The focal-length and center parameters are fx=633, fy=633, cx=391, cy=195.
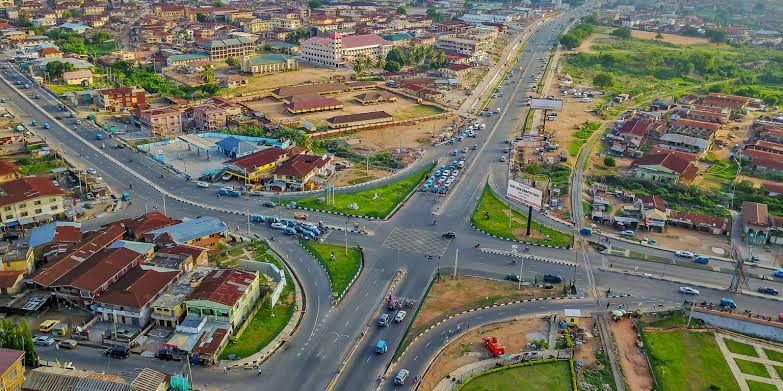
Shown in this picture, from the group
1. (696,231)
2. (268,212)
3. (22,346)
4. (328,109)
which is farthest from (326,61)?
(22,346)

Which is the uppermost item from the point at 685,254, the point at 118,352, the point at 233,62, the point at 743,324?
the point at 233,62

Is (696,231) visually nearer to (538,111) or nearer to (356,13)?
(538,111)

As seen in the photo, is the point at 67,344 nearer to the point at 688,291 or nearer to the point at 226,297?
the point at 226,297

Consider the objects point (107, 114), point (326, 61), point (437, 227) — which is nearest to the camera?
point (437, 227)

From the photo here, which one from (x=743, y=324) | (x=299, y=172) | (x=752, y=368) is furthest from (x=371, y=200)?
(x=752, y=368)

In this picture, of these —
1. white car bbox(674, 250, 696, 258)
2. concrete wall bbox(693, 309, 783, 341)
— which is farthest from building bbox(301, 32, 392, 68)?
concrete wall bbox(693, 309, 783, 341)

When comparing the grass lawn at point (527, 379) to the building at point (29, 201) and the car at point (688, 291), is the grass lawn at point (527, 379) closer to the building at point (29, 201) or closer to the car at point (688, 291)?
the car at point (688, 291)
